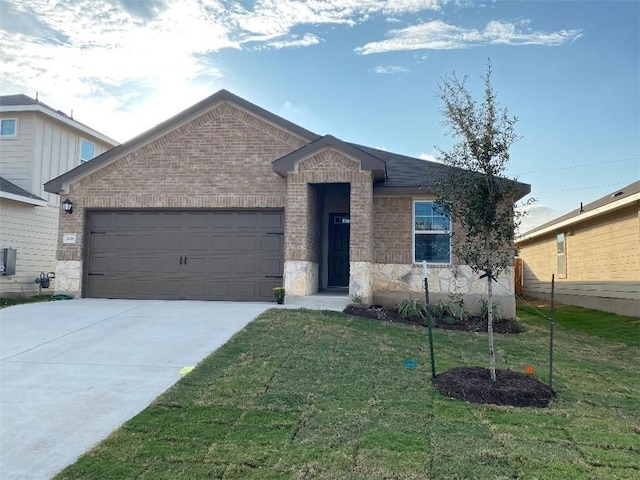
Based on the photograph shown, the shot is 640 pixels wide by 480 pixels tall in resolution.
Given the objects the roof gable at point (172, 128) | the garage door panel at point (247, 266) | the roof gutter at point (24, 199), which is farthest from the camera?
the roof gutter at point (24, 199)

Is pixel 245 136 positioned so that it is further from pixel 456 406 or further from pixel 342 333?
pixel 456 406

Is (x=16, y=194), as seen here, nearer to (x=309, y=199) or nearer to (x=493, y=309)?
(x=309, y=199)

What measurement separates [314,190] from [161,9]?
5359 millimetres

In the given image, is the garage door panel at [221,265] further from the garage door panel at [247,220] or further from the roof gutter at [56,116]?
the roof gutter at [56,116]

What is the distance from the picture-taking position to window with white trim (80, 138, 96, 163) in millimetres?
17422

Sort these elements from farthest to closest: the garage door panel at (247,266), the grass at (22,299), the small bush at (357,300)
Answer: the grass at (22,299), the garage door panel at (247,266), the small bush at (357,300)

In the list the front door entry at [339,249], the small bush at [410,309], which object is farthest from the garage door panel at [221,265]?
the small bush at [410,309]

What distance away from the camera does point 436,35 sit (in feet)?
36.6

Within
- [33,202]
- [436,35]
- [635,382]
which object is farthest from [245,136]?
[635,382]

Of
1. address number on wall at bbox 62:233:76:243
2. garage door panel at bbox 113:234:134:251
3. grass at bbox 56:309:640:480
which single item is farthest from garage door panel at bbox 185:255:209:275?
grass at bbox 56:309:640:480

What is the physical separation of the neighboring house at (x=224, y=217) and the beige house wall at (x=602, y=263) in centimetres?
443

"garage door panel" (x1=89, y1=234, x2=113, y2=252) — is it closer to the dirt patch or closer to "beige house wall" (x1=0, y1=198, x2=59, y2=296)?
"beige house wall" (x1=0, y1=198, x2=59, y2=296)

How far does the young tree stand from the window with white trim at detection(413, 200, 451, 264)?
18.8ft

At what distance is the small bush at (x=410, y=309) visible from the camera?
1025 cm
